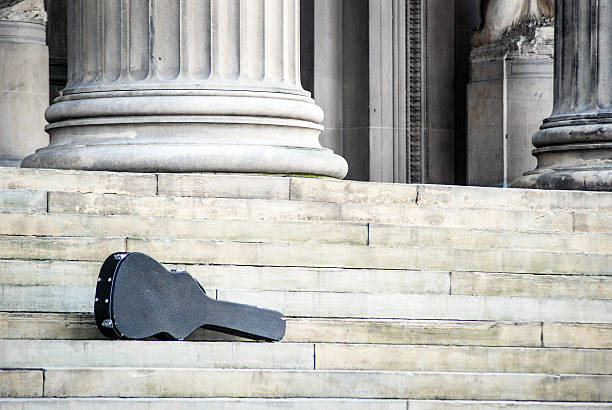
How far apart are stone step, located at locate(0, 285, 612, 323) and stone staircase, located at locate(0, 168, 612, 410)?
13mm

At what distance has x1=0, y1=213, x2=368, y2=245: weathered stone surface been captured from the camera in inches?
436

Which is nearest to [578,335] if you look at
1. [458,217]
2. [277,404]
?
[458,217]

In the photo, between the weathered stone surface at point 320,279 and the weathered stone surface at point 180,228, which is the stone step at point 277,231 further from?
the weathered stone surface at point 320,279

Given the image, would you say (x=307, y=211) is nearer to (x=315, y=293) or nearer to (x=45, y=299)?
(x=315, y=293)

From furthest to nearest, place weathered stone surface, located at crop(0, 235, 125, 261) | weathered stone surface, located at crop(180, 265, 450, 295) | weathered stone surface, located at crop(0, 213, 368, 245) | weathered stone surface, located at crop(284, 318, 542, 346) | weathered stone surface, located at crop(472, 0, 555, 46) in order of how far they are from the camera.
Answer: weathered stone surface, located at crop(472, 0, 555, 46) < weathered stone surface, located at crop(0, 213, 368, 245) < weathered stone surface, located at crop(180, 265, 450, 295) < weathered stone surface, located at crop(0, 235, 125, 261) < weathered stone surface, located at crop(284, 318, 542, 346)

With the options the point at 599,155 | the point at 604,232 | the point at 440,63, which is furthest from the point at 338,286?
the point at 440,63

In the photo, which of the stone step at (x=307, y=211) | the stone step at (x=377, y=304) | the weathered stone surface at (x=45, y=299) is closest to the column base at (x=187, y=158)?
the stone step at (x=307, y=211)

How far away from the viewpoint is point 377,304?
36.4ft

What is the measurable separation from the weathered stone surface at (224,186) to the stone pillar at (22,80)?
29.6 ft

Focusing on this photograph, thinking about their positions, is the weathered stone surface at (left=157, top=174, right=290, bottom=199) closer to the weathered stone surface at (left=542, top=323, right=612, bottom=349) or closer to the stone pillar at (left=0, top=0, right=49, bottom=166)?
the weathered stone surface at (left=542, top=323, right=612, bottom=349)

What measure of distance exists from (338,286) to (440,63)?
12.5 m

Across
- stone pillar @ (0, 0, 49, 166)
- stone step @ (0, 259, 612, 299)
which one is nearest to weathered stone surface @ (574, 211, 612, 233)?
stone step @ (0, 259, 612, 299)

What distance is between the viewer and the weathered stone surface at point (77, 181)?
→ 38.6 ft

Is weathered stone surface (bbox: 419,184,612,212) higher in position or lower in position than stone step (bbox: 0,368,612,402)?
higher
